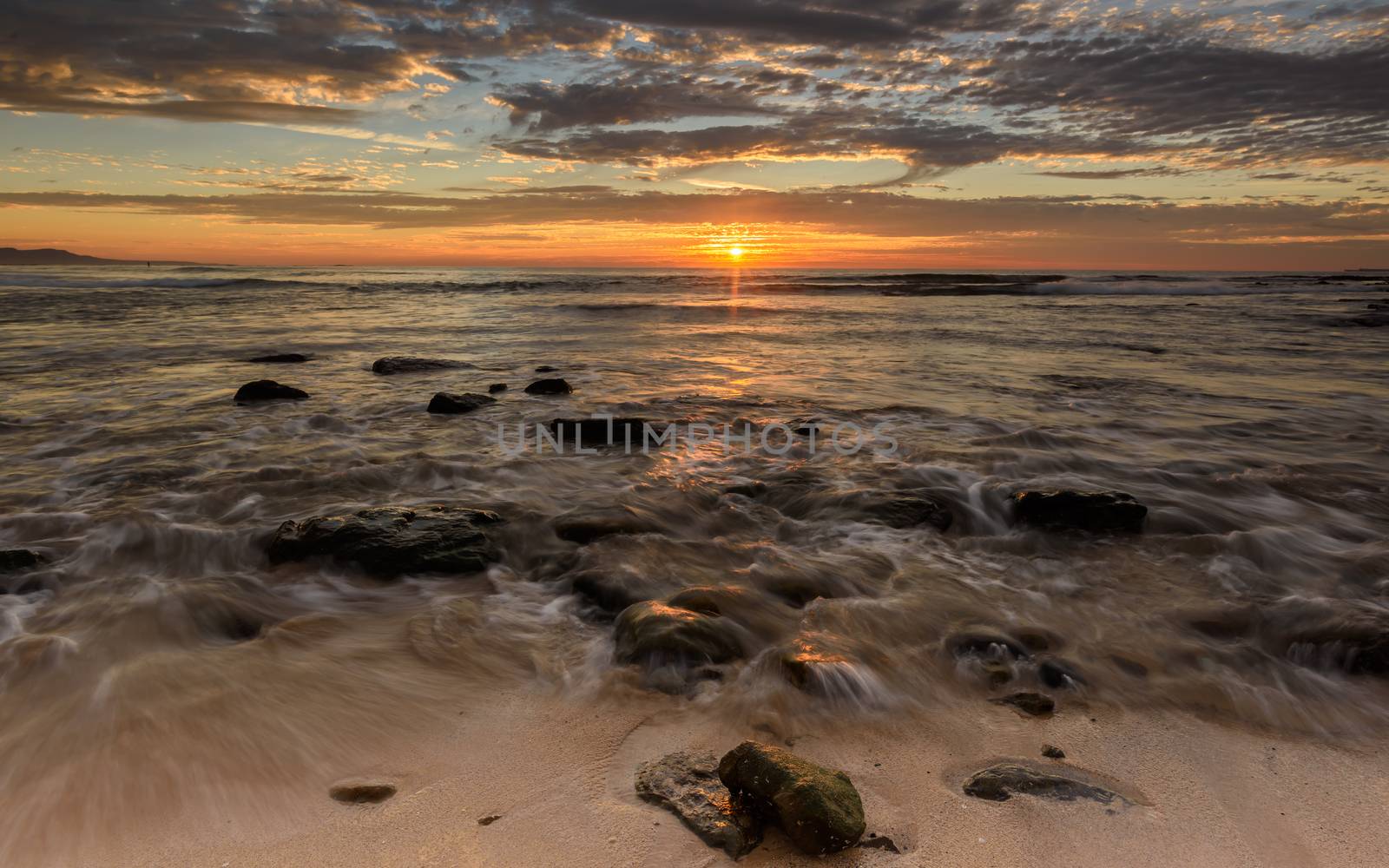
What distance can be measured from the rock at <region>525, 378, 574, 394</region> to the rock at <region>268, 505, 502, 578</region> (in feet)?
18.5

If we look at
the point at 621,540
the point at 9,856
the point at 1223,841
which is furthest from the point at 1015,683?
the point at 9,856

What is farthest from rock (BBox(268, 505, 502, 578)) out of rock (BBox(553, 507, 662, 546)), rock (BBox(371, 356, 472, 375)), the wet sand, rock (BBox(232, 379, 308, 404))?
rock (BBox(371, 356, 472, 375))

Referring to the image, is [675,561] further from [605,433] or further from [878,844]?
[605,433]

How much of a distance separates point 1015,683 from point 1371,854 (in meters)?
1.28

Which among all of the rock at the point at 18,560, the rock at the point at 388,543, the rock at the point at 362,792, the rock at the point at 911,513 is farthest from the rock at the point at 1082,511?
the rock at the point at 18,560

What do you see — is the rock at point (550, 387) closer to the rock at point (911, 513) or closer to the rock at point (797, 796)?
the rock at point (911, 513)

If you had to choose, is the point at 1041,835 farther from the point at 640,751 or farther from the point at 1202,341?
the point at 1202,341

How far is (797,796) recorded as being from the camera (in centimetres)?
226

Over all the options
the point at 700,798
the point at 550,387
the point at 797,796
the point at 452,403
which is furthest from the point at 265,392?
the point at 797,796

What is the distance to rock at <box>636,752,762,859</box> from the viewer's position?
2.30m

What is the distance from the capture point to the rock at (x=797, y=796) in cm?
222

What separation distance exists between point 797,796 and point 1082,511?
13.4ft

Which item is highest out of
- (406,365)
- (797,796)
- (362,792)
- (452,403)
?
(406,365)

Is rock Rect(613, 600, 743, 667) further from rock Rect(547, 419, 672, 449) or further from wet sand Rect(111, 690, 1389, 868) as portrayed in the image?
rock Rect(547, 419, 672, 449)
